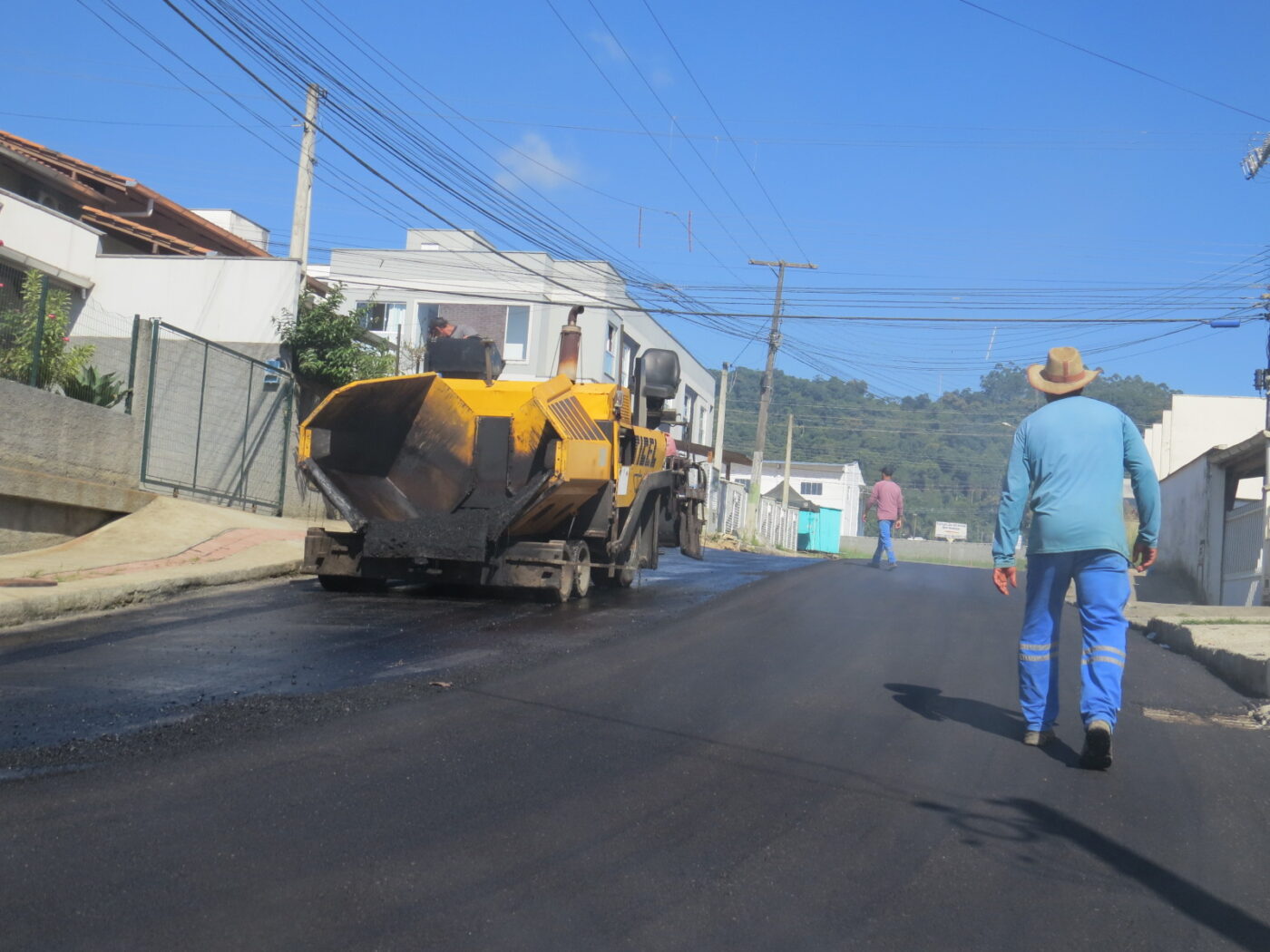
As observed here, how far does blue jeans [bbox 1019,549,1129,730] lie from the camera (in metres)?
5.18

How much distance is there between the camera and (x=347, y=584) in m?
10.7

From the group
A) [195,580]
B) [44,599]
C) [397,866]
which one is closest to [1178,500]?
[195,580]

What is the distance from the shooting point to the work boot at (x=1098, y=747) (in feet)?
16.3

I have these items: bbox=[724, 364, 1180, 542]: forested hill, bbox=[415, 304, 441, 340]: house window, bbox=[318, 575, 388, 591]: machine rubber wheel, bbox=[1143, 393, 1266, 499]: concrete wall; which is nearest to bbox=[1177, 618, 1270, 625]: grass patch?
bbox=[318, 575, 388, 591]: machine rubber wheel

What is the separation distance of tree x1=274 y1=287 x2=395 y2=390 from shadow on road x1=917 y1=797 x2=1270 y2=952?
14854mm

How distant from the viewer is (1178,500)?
24.5m

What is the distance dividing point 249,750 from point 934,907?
2705 millimetres

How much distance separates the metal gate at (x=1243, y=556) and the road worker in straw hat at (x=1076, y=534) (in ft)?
37.8

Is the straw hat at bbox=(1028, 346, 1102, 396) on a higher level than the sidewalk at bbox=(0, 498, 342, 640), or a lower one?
higher

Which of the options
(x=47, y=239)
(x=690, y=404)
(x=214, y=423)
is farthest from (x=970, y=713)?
(x=690, y=404)

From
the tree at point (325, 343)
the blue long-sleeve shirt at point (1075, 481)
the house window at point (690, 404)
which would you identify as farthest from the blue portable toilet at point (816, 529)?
the blue long-sleeve shirt at point (1075, 481)

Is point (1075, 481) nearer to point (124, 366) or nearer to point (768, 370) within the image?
point (124, 366)

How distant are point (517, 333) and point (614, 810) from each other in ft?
116

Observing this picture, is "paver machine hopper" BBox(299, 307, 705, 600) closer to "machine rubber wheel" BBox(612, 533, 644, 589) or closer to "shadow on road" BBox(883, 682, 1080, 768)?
"machine rubber wheel" BBox(612, 533, 644, 589)
